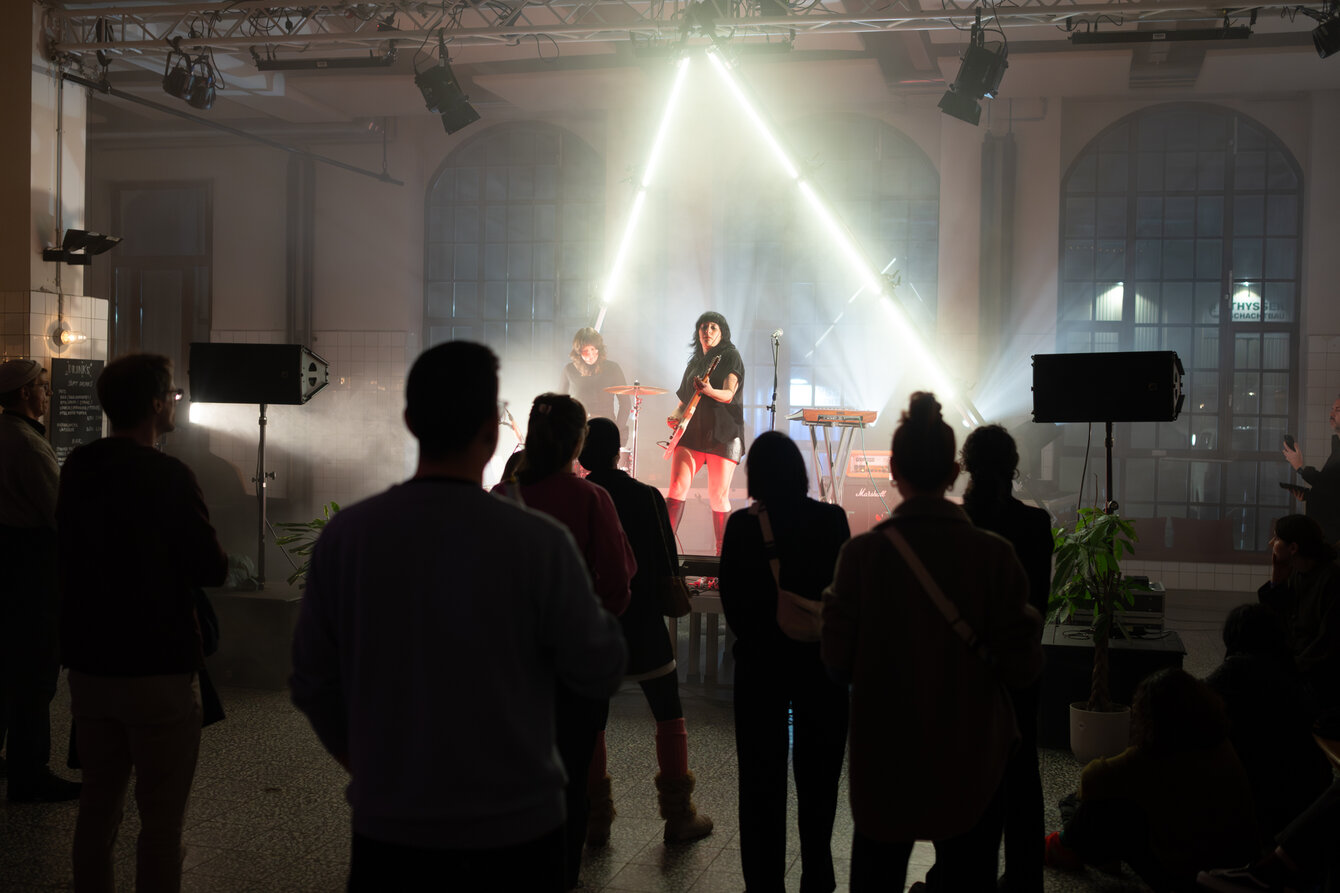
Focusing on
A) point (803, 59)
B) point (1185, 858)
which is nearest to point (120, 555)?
point (1185, 858)

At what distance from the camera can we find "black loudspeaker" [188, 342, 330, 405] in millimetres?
5879

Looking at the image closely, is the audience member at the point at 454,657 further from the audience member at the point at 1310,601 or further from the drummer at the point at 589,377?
the drummer at the point at 589,377

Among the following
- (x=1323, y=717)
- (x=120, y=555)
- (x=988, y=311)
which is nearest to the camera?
(x=120, y=555)

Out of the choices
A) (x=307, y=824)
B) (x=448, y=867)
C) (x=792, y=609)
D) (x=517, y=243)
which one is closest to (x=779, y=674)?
(x=792, y=609)

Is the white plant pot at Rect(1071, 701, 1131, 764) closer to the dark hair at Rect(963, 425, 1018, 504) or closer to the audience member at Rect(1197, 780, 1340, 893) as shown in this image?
the audience member at Rect(1197, 780, 1340, 893)

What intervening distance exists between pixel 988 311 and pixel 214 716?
781cm

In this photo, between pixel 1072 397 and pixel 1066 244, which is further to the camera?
pixel 1066 244

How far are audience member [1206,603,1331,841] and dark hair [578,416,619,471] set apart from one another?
1.98 metres

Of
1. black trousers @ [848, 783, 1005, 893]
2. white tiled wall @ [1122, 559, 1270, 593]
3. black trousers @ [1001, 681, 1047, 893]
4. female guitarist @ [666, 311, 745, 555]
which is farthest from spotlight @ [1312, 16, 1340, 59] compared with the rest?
black trousers @ [848, 783, 1005, 893]

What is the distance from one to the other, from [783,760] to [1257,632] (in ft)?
5.11

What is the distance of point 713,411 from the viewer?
6.49 m

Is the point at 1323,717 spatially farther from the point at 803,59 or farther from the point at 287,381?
the point at 803,59

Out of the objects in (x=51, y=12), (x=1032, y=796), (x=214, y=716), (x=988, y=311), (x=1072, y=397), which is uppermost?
(x=51, y=12)

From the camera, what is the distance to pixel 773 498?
2.77 metres
